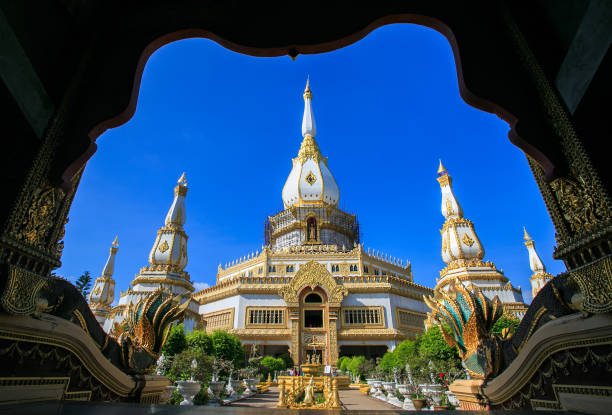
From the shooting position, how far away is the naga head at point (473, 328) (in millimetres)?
5012

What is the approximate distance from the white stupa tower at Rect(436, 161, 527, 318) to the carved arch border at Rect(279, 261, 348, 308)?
9976 mm

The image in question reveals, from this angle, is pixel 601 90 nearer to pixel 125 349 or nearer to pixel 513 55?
pixel 513 55

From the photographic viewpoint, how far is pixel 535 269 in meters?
39.2

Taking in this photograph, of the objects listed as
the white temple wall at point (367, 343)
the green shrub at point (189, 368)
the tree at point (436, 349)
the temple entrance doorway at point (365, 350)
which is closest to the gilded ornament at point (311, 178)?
the temple entrance doorway at point (365, 350)

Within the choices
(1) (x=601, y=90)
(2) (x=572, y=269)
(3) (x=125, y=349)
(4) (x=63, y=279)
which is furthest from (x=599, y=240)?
(3) (x=125, y=349)

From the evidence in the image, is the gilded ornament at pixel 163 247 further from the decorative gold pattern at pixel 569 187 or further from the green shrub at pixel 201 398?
the decorative gold pattern at pixel 569 187

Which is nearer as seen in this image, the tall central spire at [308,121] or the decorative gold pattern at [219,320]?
the decorative gold pattern at [219,320]

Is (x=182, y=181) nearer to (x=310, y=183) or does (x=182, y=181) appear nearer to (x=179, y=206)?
(x=179, y=206)

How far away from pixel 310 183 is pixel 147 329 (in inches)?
1587

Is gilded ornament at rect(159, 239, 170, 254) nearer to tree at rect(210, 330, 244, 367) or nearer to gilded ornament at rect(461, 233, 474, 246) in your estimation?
tree at rect(210, 330, 244, 367)

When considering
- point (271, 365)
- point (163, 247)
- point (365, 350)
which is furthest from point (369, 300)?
point (163, 247)

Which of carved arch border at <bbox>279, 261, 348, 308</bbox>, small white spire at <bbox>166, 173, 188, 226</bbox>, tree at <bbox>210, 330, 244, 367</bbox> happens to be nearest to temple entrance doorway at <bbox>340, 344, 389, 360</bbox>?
carved arch border at <bbox>279, 261, 348, 308</bbox>

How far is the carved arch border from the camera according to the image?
30188 millimetres

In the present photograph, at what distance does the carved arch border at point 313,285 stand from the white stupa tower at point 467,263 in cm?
998
